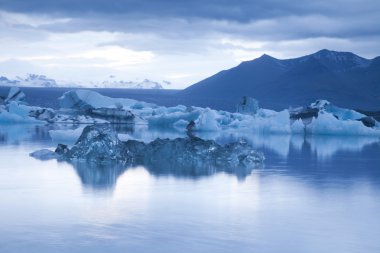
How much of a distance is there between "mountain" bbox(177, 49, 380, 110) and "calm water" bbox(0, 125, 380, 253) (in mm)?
56427

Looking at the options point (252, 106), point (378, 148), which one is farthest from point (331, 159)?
point (252, 106)

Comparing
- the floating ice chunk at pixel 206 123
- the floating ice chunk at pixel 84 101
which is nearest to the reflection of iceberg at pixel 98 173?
the floating ice chunk at pixel 206 123

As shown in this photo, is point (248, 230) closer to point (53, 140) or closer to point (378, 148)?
point (53, 140)

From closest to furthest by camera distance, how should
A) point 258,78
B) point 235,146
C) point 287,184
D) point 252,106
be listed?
point 287,184 < point 235,146 < point 252,106 < point 258,78

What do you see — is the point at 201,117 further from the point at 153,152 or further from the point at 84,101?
the point at 153,152

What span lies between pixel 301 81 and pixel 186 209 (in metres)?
73.3

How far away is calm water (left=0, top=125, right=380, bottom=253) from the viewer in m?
5.77

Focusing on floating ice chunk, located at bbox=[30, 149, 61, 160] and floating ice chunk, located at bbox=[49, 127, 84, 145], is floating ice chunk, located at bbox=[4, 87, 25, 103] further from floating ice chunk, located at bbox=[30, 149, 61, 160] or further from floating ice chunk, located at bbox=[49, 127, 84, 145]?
floating ice chunk, located at bbox=[30, 149, 61, 160]

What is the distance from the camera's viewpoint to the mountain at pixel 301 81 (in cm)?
7188

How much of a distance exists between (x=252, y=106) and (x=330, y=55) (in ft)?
195

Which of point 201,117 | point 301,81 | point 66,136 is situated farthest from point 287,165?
point 301,81

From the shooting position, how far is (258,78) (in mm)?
84250

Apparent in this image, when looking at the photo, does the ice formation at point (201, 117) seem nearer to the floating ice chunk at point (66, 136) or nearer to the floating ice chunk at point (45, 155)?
the floating ice chunk at point (66, 136)

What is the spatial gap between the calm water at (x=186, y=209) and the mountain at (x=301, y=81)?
56.4 meters
